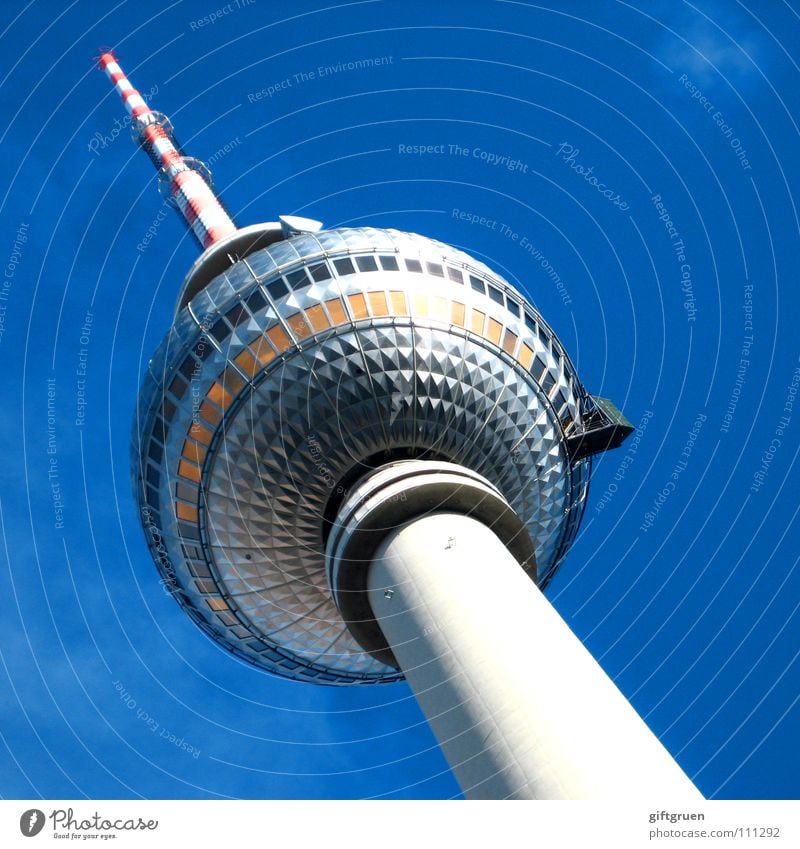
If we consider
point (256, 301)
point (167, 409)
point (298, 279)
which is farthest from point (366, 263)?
point (167, 409)

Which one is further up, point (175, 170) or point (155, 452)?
point (175, 170)

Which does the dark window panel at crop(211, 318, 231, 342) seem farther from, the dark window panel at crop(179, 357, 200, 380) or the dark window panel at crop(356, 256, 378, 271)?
the dark window panel at crop(356, 256, 378, 271)

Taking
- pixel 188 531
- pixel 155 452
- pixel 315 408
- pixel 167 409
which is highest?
pixel 167 409

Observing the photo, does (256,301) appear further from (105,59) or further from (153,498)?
(105,59)

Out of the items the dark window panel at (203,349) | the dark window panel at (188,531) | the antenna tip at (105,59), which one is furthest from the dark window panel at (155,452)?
the antenna tip at (105,59)

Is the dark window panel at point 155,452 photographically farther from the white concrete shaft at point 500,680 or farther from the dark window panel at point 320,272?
the white concrete shaft at point 500,680

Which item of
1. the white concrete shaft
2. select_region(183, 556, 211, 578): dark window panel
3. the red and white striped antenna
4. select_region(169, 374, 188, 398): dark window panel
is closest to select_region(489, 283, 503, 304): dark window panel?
the white concrete shaft
